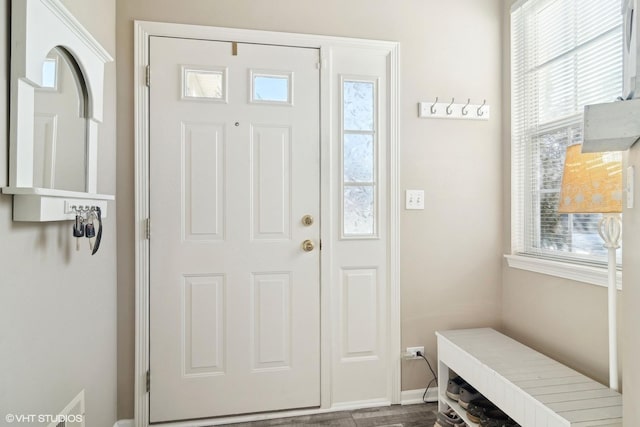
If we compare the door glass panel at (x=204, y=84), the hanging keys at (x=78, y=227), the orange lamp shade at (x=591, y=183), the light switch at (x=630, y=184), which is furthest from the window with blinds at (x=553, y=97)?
the hanging keys at (x=78, y=227)

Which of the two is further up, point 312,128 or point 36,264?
point 312,128

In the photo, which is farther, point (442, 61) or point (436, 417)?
point (442, 61)

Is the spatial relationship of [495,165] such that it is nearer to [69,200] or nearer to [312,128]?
[312,128]

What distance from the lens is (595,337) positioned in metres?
1.68

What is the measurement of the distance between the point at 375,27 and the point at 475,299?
1.78 meters

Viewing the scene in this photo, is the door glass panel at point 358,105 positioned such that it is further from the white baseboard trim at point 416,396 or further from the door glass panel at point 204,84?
the white baseboard trim at point 416,396

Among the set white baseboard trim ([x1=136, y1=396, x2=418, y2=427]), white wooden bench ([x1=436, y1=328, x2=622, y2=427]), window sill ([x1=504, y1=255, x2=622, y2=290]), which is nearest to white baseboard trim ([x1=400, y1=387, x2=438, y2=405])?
white baseboard trim ([x1=136, y1=396, x2=418, y2=427])

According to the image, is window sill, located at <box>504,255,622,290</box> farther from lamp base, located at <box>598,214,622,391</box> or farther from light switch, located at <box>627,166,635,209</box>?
light switch, located at <box>627,166,635,209</box>

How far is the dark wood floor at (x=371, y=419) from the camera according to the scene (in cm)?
202

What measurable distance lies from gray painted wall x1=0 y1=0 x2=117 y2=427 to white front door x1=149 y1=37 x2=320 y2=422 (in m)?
0.22

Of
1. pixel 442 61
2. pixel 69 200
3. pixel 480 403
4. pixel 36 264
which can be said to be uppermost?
pixel 442 61

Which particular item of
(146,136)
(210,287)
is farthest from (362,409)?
(146,136)

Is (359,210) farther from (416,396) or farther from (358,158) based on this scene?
(416,396)

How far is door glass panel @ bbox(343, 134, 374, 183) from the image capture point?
7.13ft
